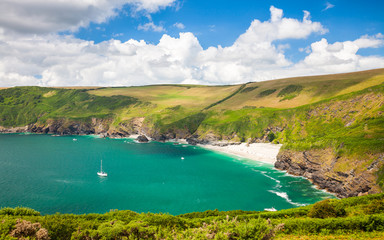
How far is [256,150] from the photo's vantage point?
137m

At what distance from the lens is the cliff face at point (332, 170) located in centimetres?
6544

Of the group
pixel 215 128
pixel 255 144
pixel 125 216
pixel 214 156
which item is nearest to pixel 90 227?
pixel 125 216

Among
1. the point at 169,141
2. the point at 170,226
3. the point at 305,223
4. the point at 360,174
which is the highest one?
the point at 305,223

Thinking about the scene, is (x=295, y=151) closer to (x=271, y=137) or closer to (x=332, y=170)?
(x=332, y=170)

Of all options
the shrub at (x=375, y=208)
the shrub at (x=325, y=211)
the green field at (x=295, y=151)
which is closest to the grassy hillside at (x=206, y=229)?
the green field at (x=295, y=151)

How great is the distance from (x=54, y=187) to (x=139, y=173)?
105 feet

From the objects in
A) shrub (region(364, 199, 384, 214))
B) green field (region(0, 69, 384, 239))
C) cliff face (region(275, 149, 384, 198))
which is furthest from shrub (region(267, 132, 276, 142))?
shrub (region(364, 199, 384, 214))

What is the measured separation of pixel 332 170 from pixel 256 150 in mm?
59488

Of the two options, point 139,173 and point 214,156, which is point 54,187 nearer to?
point 139,173

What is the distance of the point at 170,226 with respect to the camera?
2977 centimetres

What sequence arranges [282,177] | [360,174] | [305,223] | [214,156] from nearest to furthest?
[305,223]
[360,174]
[282,177]
[214,156]

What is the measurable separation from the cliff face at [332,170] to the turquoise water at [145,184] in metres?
4.92

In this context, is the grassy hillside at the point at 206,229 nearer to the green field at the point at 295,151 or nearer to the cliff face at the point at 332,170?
the green field at the point at 295,151

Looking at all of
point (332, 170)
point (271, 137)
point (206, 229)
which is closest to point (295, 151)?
point (332, 170)
